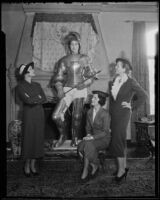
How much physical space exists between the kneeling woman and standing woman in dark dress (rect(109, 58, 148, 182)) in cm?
11

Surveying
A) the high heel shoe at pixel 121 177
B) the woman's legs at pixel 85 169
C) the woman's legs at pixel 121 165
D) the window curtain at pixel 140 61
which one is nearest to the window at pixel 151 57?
the window curtain at pixel 140 61

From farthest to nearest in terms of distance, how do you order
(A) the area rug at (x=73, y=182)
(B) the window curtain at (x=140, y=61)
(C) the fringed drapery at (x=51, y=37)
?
1. (C) the fringed drapery at (x=51, y=37)
2. (B) the window curtain at (x=140, y=61)
3. (A) the area rug at (x=73, y=182)

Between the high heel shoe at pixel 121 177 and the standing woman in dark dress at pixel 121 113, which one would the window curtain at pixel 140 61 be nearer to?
the standing woman in dark dress at pixel 121 113

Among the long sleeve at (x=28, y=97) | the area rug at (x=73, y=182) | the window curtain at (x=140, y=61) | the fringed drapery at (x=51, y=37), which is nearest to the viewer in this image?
the area rug at (x=73, y=182)

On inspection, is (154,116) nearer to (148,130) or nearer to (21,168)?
Result: (148,130)

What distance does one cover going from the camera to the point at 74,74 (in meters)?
3.96

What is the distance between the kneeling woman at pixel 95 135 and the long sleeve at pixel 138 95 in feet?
1.34

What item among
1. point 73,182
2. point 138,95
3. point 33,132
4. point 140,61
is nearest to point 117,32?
point 140,61

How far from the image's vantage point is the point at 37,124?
3.85 metres

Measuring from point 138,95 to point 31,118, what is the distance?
1.53 m

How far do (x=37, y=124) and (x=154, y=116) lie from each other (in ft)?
5.52

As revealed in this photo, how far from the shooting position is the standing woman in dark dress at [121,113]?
379 centimetres

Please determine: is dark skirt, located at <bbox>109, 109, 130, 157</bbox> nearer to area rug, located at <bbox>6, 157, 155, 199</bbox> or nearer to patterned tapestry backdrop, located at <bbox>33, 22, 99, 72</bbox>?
area rug, located at <bbox>6, 157, 155, 199</bbox>

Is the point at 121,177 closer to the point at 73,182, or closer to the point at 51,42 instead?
the point at 73,182
